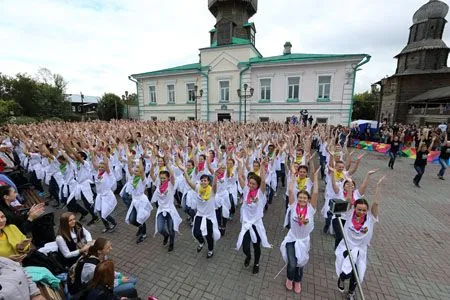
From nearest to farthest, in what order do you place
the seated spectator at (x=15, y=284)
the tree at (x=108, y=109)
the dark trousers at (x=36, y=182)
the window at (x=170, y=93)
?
the seated spectator at (x=15, y=284)
the dark trousers at (x=36, y=182)
the window at (x=170, y=93)
the tree at (x=108, y=109)

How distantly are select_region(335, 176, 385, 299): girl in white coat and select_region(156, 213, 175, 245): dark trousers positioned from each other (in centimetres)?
312

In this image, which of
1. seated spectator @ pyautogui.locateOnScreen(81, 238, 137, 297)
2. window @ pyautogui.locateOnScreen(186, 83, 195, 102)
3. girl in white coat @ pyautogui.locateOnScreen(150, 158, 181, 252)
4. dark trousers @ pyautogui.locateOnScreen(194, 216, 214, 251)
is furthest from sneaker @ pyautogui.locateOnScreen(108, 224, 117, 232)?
window @ pyautogui.locateOnScreen(186, 83, 195, 102)

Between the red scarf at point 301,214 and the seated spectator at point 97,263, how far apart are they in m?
2.69

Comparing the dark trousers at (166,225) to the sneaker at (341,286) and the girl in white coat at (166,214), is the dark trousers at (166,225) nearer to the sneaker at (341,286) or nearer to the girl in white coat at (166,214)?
the girl in white coat at (166,214)

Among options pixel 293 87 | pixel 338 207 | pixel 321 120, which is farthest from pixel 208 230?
pixel 293 87

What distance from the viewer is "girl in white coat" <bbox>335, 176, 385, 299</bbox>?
336 cm

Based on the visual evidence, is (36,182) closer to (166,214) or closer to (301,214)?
(166,214)

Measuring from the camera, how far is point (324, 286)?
3.77 metres

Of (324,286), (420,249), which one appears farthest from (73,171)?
(420,249)

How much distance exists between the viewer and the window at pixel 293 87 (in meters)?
21.2

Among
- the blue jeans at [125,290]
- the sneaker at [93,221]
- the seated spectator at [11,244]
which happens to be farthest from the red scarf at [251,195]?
the sneaker at [93,221]

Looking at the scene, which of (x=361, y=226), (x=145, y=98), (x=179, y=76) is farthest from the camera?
(x=145, y=98)

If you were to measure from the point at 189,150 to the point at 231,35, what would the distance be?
20.9 metres

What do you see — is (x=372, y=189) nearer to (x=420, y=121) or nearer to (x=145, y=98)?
(x=420, y=121)
